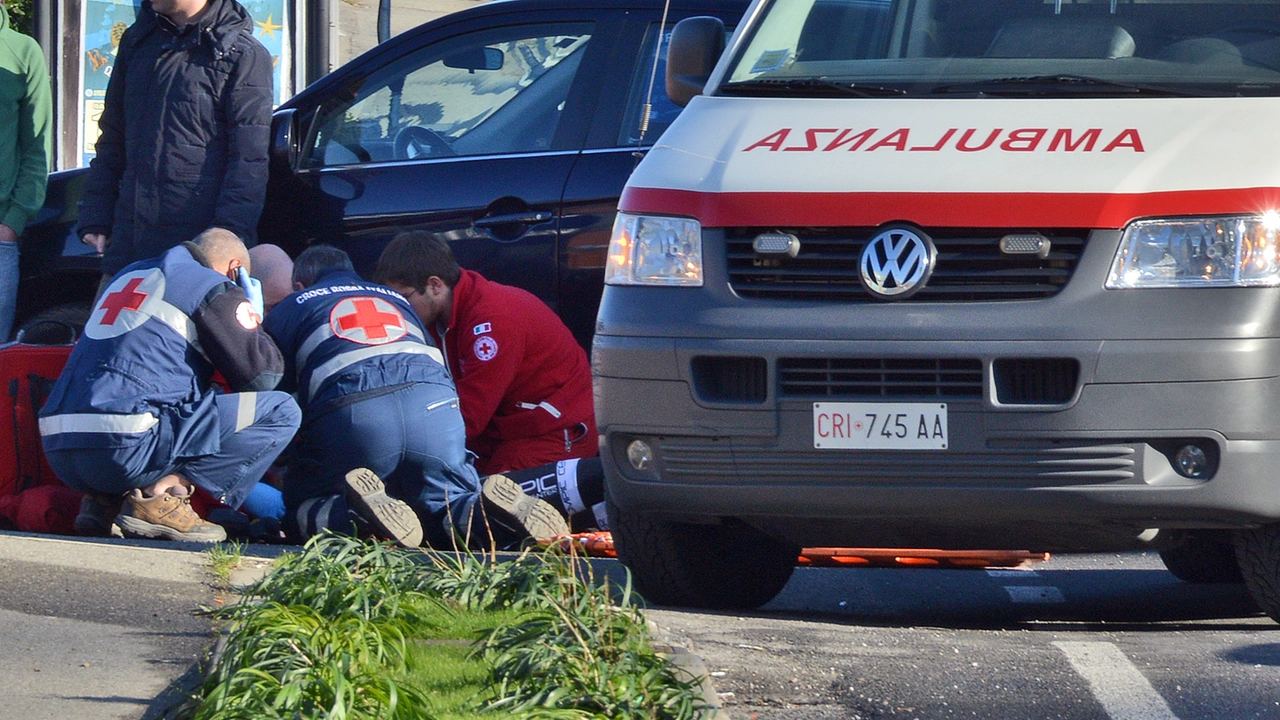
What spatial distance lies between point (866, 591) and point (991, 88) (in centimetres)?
186

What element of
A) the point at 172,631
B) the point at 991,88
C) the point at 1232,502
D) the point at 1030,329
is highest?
the point at 991,88

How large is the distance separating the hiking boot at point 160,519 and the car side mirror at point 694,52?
7.51ft

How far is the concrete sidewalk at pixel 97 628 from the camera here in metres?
3.44

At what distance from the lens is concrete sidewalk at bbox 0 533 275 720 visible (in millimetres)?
3443

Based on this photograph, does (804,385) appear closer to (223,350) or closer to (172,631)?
(172,631)

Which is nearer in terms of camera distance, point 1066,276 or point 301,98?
point 1066,276

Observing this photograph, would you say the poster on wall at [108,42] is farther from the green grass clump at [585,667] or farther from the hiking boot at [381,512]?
the green grass clump at [585,667]

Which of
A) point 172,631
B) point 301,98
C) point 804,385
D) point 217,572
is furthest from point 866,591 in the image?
point 301,98

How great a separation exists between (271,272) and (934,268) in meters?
3.43

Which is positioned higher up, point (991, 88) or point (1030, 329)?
point (991, 88)

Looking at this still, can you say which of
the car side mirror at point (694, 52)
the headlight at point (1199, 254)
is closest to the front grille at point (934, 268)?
the headlight at point (1199, 254)

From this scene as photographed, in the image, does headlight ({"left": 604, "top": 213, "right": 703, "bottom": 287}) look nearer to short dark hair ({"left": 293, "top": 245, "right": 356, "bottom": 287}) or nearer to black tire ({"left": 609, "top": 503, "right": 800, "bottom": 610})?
black tire ({"left": 609, "top": 503, "right": 800, "bottom": 610})

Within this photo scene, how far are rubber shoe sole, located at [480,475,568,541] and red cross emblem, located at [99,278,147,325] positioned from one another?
1377mm

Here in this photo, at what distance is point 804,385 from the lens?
14.5 ft
